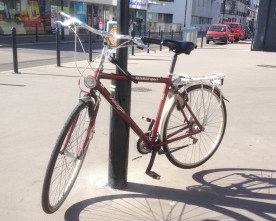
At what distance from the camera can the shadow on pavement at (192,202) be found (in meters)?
3.11

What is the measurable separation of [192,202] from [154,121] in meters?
0.80

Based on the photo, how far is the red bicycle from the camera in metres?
2.91

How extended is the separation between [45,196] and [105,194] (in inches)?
27.2

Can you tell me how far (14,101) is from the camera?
6.55 meters

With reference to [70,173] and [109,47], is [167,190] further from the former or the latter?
[109,47]

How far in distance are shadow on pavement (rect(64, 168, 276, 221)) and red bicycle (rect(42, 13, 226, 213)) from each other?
0.21m

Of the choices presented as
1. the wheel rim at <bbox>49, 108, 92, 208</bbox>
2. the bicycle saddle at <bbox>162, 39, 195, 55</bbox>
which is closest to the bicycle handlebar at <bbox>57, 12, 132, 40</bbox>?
the bicycle saddle at <bbox>162, 39, 195, 55</bbox>

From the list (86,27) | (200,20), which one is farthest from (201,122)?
(200,20)

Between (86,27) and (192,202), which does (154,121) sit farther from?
(86,27)

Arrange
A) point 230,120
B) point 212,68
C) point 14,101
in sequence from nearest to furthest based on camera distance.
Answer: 1. point 230,120
2. point 14,101
3. point 212,68

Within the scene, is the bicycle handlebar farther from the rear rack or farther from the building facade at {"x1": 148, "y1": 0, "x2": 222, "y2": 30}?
the building facade at {"x1": 148, "y1": 0, "x2": 222, "y2": 30}

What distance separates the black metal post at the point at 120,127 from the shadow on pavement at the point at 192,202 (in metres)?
0.15

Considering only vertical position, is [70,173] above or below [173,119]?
below

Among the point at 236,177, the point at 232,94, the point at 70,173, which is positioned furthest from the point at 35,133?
the point at 232,94
